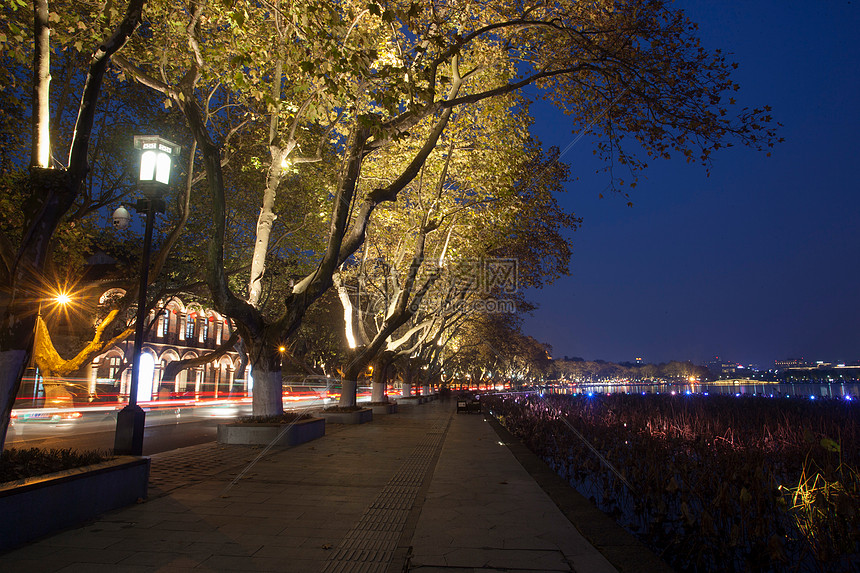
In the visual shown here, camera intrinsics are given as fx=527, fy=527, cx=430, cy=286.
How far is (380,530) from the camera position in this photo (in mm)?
5152

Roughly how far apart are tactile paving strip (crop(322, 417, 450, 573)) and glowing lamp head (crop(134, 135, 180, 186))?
5.29m

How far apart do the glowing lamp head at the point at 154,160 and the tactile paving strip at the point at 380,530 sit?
17.4 feet

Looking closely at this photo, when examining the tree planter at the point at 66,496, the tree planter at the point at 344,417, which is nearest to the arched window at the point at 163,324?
the tree planter at the point at 344,417

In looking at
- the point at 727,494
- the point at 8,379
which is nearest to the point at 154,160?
the point at 8,379

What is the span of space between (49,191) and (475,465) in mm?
7418

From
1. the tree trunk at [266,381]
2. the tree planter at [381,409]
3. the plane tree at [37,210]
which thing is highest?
the plane tree at [37,210]

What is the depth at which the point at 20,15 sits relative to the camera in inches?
410

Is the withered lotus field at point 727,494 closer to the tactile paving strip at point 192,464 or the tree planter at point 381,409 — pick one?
the tactile paving strip at point 192,464

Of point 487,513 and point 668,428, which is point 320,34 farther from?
point 668,428

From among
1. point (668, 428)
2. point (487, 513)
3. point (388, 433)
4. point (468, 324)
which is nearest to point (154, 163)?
point (487, 513)

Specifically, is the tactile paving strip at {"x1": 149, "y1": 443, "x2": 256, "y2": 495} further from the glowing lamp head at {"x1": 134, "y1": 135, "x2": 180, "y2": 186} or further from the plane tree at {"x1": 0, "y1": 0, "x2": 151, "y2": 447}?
the glowing lamp head at {"x1": 134, "y1": 135, "x2": 180, "y2": 186}

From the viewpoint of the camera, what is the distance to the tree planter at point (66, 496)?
430cm

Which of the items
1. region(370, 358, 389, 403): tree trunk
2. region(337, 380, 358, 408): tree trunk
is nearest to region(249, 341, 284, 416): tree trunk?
region(337, 380, 358, 408): tree trunk

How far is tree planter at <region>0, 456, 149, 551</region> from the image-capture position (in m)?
4.30
